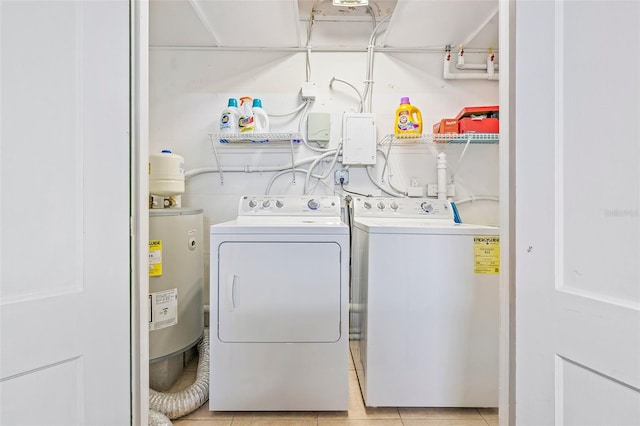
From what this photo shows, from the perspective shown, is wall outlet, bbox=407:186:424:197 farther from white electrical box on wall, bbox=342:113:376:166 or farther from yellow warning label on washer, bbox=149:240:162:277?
yellow warning label on washer, bbox=149:240:162:277

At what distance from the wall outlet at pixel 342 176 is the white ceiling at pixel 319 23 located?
0.95 metres

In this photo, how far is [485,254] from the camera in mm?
1492

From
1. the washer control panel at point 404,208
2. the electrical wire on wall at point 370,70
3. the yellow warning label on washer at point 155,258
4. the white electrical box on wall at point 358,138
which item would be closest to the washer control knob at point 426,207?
the washer control panel at point 404,208

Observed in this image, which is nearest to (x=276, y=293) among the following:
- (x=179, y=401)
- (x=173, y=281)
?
(x=173, y=281)

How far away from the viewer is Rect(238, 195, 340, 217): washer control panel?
6.79ft

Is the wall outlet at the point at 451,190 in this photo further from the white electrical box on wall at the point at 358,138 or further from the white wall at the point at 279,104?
the white electrical box on wall at the point at 358,138

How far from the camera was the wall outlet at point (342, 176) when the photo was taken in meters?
2.29

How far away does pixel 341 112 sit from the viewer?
2324mm

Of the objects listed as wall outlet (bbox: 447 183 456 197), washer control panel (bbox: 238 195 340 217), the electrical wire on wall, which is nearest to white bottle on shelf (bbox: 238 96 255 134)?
washer control panel (bbox: 238 195 340 217)

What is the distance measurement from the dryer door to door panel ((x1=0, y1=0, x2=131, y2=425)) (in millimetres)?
698
